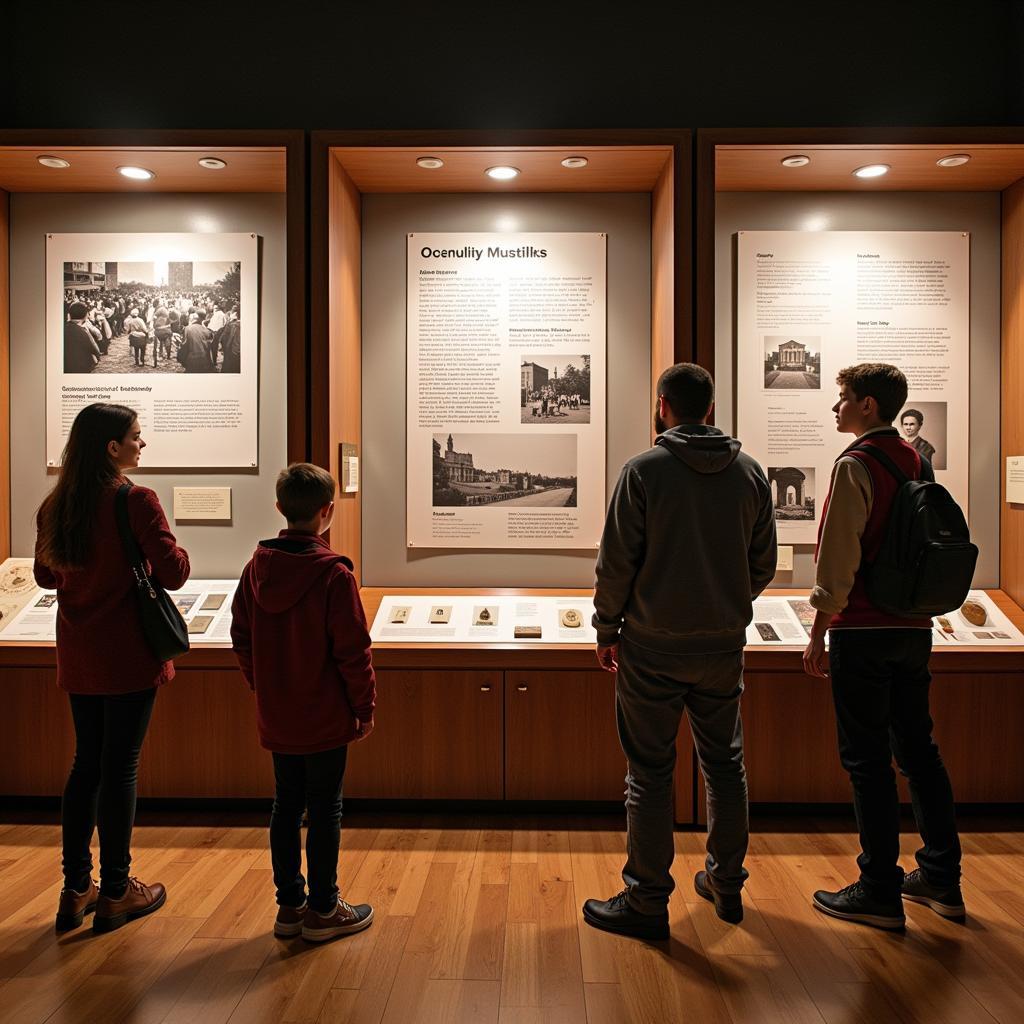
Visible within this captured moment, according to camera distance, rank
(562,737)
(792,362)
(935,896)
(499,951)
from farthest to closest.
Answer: (792,362) < (562,737) < (935,896) < (499,951)

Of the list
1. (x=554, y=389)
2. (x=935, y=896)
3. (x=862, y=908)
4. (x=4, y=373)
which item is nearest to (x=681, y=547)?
(x=862, y=908)

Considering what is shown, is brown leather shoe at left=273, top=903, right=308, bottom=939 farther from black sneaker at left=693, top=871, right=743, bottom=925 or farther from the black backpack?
the black backpack

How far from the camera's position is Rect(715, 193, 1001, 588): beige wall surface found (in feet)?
13.4

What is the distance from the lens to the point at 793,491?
412 centimetres

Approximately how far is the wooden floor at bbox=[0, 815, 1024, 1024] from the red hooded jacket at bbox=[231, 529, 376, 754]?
66cm

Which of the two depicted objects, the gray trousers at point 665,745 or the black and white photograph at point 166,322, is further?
the black and white photograph at point 166,322

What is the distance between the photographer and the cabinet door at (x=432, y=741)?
140 inches

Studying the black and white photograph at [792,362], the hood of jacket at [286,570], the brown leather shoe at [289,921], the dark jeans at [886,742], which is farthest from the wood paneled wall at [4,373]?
the dark jeans at [886,742]

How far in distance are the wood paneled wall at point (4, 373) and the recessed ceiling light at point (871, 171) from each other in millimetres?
4033

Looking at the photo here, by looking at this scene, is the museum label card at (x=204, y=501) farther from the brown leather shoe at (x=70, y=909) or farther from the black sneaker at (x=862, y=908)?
the black sneaker at (x=862, y=908)

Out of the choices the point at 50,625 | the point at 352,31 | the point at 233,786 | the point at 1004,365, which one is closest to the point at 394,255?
the point at 352,31

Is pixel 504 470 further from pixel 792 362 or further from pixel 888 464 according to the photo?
pixel 888 464

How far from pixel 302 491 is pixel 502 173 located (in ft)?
6.92

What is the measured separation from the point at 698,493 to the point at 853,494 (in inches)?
20.2
